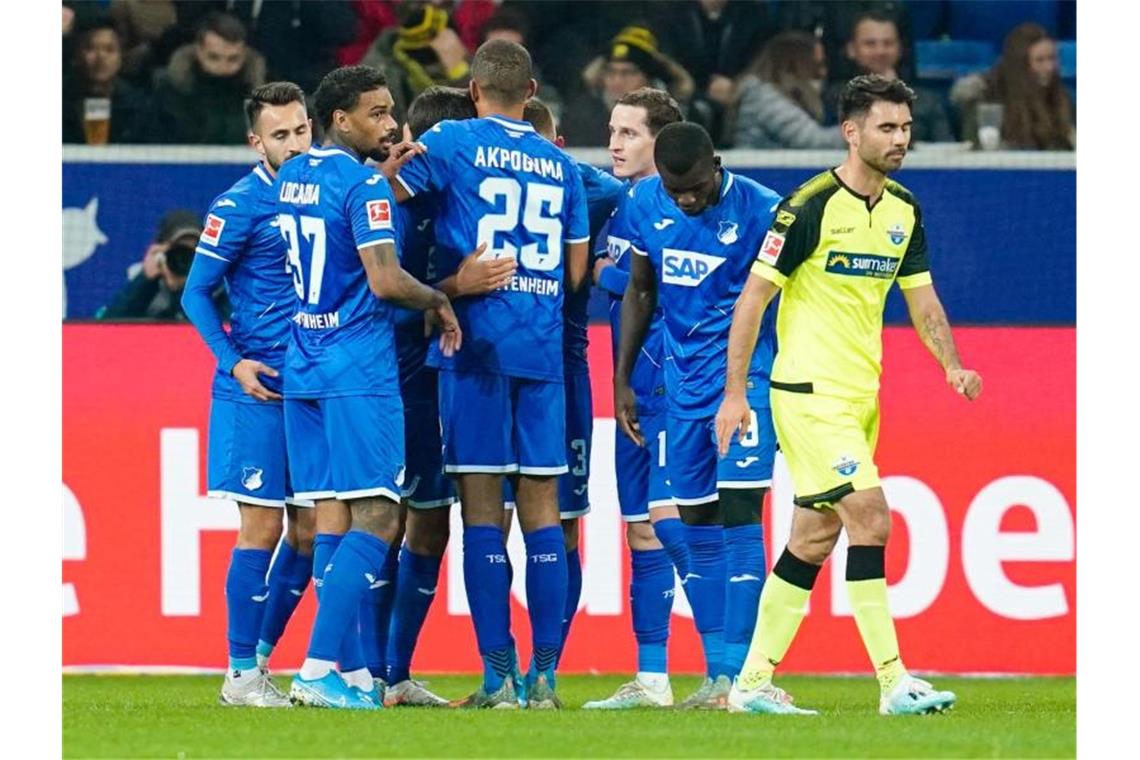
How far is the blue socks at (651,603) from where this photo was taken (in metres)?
8.09

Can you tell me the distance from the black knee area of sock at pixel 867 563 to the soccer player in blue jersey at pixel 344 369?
5.09ft

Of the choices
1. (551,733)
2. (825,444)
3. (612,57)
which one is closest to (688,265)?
(825,444)

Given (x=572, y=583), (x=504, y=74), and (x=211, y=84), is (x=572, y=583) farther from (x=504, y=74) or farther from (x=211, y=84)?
A: (x=211, y=84)

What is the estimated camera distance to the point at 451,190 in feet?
24.3

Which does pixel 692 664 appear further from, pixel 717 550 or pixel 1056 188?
pixel 1056 188

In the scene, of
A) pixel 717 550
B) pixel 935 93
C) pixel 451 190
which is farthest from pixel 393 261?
pixel 935 93

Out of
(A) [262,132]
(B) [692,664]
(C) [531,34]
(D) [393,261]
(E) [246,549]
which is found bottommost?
(B) [692,664]

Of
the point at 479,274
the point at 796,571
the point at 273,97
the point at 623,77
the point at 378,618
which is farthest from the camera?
the point at 623,77

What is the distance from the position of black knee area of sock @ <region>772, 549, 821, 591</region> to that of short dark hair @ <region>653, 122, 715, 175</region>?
1.39 metres

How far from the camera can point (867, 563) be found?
6.84 metres

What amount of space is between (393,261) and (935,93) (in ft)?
20.5

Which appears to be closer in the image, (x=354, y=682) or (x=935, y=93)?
(x=354, y=682)

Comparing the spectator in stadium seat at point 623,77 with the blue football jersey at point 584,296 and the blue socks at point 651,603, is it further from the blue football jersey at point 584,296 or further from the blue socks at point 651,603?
the blue socks at point 651,603

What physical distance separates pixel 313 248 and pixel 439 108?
1.17m
